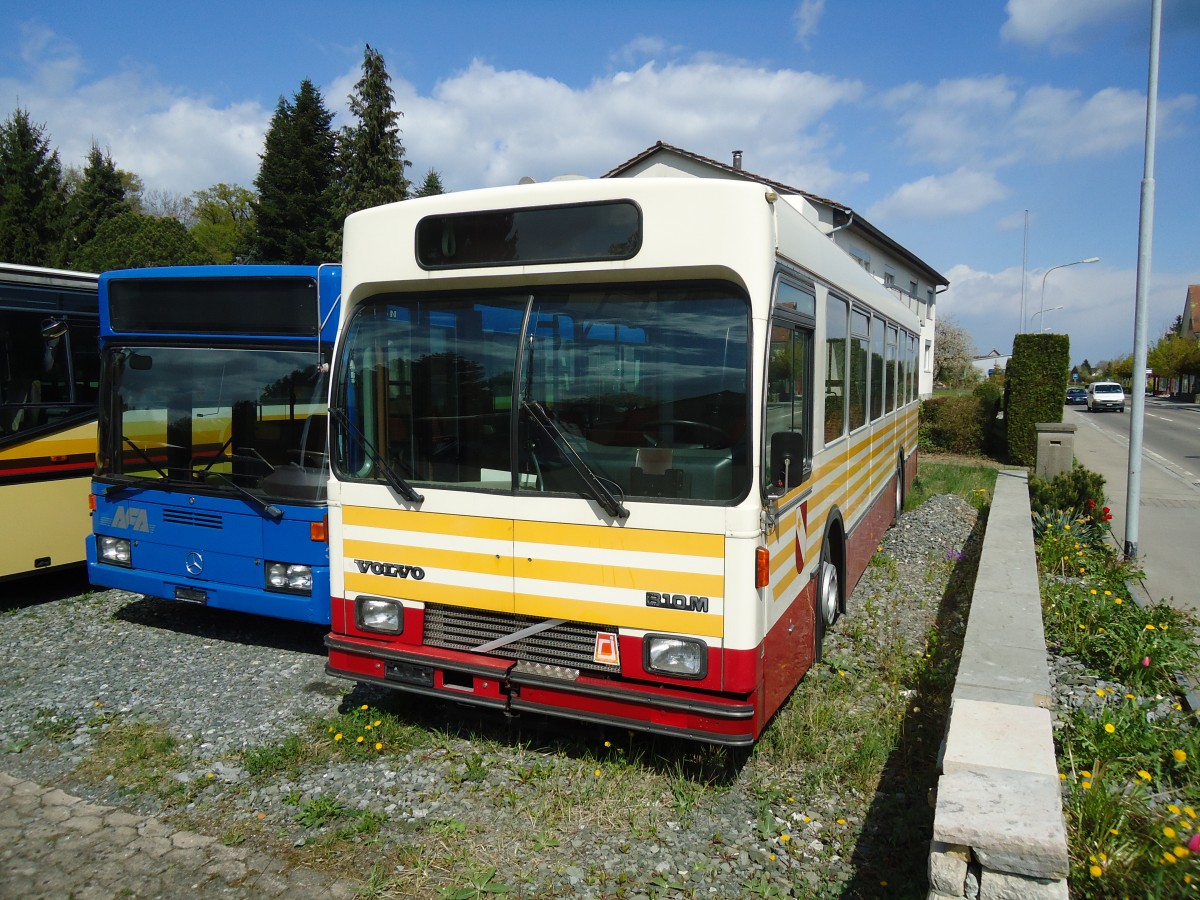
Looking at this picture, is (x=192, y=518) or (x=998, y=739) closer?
(x=998, y=739)

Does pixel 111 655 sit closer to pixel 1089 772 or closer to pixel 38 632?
pixel 38 632

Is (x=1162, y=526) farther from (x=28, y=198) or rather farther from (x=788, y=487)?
(x=28, y=198)

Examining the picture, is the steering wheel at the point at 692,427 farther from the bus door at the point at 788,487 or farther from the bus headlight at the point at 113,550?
the bus headlight at the point at 113,550

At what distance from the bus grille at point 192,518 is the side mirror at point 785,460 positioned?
13.4 ft

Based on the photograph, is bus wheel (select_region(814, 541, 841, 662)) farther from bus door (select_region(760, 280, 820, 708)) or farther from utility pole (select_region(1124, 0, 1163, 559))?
utility pole (select_region(1124, 0, 1163, 559))

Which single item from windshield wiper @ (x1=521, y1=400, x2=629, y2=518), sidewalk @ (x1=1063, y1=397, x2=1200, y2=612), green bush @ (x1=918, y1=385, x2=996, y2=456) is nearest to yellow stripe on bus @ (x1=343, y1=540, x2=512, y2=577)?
windshield wiper @ (x1=521, y1=400, x2=629, y2=518)

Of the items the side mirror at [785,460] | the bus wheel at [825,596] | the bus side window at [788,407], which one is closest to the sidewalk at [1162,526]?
the bus wheel at [825,596]

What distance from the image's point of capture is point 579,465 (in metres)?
4.17

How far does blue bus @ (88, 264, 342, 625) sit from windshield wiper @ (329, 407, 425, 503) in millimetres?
889

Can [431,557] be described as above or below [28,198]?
below

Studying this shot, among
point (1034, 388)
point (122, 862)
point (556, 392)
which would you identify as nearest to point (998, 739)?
point (556, 392)

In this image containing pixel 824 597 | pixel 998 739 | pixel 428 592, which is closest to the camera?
pixel 998 739

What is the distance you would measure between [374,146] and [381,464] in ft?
120

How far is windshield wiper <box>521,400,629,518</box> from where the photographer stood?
4.11m
